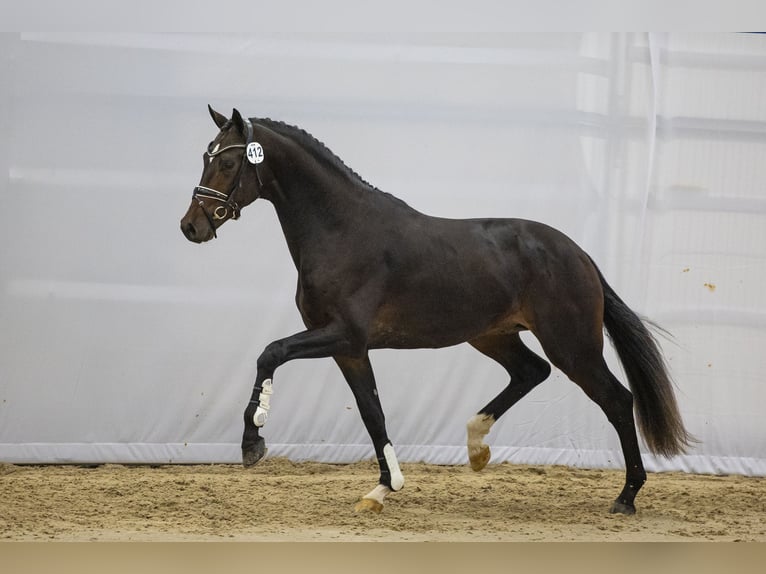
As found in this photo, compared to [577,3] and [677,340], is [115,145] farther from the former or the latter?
[677,340]

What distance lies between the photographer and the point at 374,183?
583cm

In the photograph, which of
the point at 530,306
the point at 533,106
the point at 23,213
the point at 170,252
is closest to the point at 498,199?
the point at 533,106

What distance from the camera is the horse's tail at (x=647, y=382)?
177 inches

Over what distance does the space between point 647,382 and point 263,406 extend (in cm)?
181

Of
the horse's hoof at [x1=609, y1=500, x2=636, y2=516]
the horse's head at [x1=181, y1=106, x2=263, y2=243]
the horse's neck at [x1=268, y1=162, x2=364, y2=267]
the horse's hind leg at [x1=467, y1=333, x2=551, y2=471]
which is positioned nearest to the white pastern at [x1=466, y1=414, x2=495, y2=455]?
the horse's hind leg at [x1=467, y1=333, x2=551, y2=471]

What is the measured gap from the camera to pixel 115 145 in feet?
18.7

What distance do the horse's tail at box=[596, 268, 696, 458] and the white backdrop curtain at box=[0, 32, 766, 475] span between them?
120cm

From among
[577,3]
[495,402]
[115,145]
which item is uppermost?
[577,3]

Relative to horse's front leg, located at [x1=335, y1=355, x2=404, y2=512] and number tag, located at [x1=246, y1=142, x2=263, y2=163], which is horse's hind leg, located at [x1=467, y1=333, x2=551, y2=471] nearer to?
horse's front leg, located at [x1=335, y1=355, x2=404, y2=512]

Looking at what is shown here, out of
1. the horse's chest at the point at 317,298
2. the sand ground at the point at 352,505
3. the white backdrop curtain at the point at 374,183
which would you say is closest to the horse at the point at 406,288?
the horse's chest at the point at 317,298

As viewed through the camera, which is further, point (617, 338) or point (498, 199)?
point (498, 199)

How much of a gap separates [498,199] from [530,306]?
1.54m

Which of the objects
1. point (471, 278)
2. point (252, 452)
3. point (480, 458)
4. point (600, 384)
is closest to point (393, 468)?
point (480, 458)

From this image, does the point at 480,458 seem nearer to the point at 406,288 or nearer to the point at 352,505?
the point at 352,505
